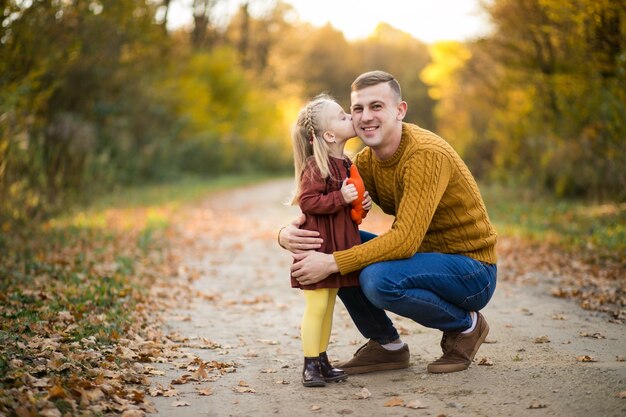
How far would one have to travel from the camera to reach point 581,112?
49.9 feet

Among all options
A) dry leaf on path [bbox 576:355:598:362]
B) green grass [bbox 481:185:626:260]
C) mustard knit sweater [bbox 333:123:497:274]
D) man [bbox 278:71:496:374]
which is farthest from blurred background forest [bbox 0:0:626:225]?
dry leaf on path [bbox 576:355:598:362]

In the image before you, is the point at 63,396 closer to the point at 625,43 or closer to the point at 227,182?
the point at 625,43

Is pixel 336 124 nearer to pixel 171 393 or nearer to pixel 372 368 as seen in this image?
pixel 372 368

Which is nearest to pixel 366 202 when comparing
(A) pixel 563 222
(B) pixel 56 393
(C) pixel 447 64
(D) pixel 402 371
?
(D) pixel 402 371

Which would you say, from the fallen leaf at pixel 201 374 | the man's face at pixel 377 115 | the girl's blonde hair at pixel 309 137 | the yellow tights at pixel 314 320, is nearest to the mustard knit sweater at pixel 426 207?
the man's face at pixel 377 115

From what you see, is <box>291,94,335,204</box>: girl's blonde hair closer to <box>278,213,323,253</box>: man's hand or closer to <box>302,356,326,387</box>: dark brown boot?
<box>278,213,323,253</box>: man's hand

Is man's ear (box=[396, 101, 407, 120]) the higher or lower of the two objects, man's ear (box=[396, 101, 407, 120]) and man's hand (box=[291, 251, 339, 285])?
the higher

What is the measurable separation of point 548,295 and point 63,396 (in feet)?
17.2

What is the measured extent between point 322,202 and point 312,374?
109cm

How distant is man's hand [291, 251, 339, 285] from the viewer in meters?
4.40

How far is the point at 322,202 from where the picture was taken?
4.41 meters

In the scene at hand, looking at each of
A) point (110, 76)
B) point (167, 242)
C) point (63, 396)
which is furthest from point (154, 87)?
point (63, 396)

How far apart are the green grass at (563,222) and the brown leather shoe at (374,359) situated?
208 inches

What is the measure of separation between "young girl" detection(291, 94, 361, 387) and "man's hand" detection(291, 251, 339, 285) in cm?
9
